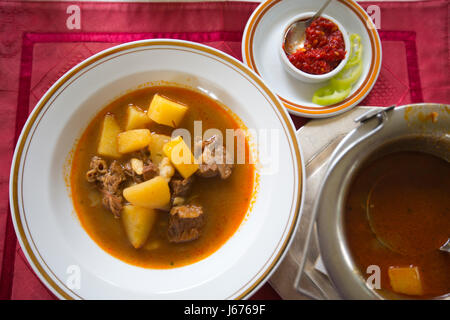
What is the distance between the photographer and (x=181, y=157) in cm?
195

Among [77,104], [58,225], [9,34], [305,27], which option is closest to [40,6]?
[9,34]

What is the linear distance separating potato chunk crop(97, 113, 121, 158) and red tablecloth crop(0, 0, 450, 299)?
46 centimetres

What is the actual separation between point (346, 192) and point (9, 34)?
227 cm

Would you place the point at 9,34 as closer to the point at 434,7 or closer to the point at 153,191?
the point at 153,191

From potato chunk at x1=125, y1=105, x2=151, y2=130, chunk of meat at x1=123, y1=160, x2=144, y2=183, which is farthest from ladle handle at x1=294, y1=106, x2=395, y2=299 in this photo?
potato chunk at x1=125, y1=105, x2=151, y2=130

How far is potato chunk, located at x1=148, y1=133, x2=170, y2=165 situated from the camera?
2029 millimetres

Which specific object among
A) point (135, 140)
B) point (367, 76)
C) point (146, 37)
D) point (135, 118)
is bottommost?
point (135, 140)

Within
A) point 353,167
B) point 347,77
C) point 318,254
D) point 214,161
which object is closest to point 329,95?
point 347,77

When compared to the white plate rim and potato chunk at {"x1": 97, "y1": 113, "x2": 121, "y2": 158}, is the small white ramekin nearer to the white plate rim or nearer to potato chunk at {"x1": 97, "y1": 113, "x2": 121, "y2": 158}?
the white plate rim

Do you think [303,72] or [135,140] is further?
[303,72]

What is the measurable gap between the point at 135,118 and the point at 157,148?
0.24 metres

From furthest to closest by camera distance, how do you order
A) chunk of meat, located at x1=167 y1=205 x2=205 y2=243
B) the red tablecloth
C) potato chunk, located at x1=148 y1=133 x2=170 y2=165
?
the red tablecloth < potato chunk, located at x1=148 y1=133 x2=170 y2=165 < chunk of meat, located at x1=167 y1=205 x2=205 y2=243

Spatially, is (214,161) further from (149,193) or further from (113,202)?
(113,202)

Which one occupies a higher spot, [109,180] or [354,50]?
[354,50]
